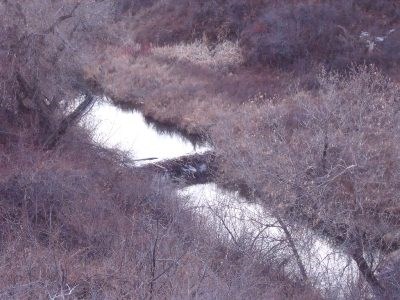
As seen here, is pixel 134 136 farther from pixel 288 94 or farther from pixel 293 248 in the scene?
pixel 293 248

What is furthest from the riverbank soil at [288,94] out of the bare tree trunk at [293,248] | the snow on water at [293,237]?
the bare tree trunk at [293,248]

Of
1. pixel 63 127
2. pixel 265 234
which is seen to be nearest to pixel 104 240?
pixel 265 234

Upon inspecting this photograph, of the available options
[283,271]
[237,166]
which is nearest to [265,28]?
[237,166]

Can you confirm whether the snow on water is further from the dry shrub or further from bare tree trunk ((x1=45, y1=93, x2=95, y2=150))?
bare tree trunk ((x1=45, y1=93, x2=95, y2=150))

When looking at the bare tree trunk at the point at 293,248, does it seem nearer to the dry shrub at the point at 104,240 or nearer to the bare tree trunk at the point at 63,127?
the dry shrub at the point at 104,240

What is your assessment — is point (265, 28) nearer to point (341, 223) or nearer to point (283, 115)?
point (283, 115)

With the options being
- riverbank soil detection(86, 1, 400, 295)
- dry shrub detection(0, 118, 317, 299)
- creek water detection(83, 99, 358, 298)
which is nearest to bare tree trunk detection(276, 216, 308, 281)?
creek water detection(83, 99, 358, 298)
